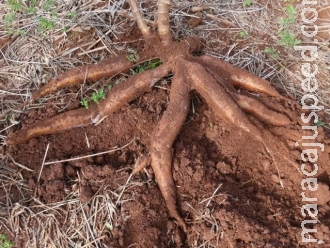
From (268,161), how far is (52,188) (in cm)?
97

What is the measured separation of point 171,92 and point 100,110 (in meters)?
0.35

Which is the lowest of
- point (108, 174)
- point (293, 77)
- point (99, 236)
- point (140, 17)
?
point (99, 236)

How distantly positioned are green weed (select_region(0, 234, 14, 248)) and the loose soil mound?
0.22m

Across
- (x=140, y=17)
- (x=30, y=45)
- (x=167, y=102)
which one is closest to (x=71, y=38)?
(x=30, y=45)

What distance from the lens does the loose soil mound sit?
1.81m

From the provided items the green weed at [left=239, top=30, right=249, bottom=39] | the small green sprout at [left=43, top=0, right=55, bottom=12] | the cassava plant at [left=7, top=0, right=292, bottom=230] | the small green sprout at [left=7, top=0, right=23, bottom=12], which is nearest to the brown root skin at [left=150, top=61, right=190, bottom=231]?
the cassava plant at [left=7, top=0, right=292, bottom=230]

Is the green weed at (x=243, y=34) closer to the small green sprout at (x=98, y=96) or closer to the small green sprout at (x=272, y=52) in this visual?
the small green sprout at (x=272, y=52)

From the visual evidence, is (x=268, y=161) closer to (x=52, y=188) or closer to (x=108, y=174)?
(x=108, y=174)

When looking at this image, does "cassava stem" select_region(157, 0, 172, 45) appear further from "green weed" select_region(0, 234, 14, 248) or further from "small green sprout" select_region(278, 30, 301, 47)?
"green weed" select_region(0, 234, 14, 248)

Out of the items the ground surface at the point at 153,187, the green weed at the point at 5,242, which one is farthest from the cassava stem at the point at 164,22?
the green weed at the point at 5,242

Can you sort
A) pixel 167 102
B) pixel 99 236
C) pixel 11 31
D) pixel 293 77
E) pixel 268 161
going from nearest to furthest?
1. pixel 99 236
2. pixel 268 161
3. pixel 167 102
4. pixel 293 77
5. pixel 11 31

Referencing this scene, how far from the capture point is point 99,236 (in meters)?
1.84

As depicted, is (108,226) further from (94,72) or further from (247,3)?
Answer: (247,3)

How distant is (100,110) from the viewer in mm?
2076
